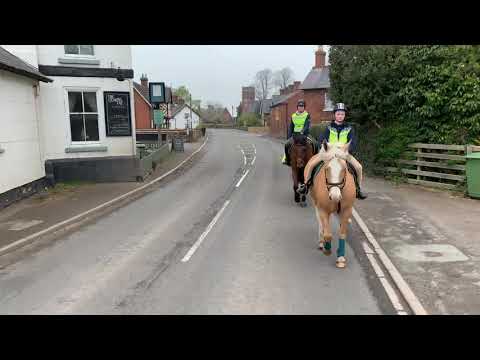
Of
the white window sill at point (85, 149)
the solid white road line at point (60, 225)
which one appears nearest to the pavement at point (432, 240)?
the solid white road line at point (60, 225)

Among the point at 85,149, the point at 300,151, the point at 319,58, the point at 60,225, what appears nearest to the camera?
the point at 60,225

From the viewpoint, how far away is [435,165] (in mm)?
13289

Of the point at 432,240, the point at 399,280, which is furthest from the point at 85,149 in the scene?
the point at 399,280

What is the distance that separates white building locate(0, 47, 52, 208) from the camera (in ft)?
39.5

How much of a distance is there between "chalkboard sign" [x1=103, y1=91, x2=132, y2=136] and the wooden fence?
10537 mm

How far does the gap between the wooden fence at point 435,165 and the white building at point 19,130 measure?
12958mm

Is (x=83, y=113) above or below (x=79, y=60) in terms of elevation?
below

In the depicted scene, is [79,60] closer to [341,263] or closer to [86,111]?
[86,111]

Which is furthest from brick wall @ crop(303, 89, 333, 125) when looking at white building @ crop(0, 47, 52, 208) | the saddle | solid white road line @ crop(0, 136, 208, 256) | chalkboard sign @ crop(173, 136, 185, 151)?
the saddle

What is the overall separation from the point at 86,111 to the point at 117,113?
45.6 inches

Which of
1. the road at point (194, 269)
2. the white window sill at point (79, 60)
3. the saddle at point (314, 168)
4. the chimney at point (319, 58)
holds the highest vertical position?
the chimney at point (319, 58)

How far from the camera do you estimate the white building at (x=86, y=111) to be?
14.9 meters

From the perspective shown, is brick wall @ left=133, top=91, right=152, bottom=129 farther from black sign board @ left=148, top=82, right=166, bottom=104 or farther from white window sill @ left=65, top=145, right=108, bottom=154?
white window sill @ left=65, top=145, right=108, bottom=154

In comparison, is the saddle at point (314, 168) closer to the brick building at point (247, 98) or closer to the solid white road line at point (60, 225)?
the solid white road line at point (60, 225)
